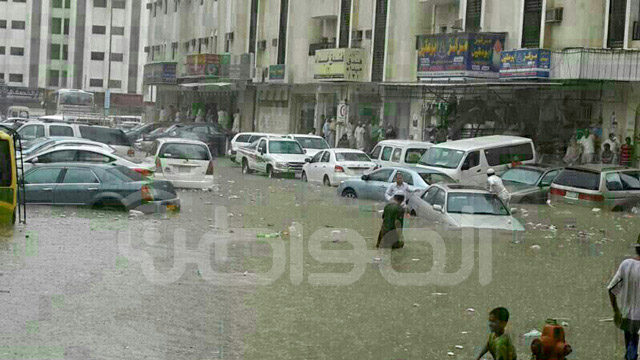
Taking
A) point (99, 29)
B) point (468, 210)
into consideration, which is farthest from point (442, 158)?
point (99, 29)

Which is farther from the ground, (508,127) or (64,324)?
(508,127)

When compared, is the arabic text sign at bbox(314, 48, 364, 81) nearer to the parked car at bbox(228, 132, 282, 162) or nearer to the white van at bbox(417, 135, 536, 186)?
the parked car at bbox(228, 132, 282, 162)

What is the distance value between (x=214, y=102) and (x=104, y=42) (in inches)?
1577

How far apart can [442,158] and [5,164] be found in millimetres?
16565

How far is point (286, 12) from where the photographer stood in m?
58.5

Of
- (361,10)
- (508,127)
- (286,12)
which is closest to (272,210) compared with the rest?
(508,127)

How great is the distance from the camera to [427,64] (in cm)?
4041

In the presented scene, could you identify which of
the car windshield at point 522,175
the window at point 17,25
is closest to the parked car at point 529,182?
the car windshield at point 522,175

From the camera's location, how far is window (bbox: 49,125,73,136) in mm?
38906

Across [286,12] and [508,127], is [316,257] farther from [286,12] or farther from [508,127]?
[286,12]

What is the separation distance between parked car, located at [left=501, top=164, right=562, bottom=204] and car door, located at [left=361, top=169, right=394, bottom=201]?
3.53 meters

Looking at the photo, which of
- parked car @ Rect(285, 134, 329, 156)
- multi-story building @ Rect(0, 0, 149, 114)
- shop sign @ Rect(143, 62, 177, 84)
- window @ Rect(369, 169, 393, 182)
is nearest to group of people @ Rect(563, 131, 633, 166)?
window @ Rect(369, 169, 393, 182)

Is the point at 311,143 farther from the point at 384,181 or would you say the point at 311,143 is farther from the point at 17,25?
the point at 17,25

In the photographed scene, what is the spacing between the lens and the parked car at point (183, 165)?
30.8 metres
